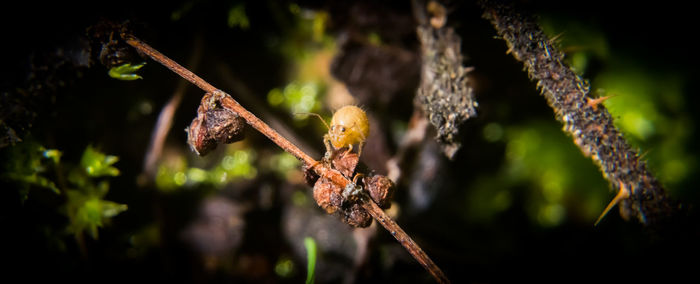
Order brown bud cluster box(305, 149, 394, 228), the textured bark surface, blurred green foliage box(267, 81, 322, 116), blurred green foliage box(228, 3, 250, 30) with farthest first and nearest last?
blurred green foliage box(267, 81, 322, 116)
blurred green foliage box(228, 3, 250, 30)
the textured bark surface
brown bud cluster box(305, 149, 394, 228)

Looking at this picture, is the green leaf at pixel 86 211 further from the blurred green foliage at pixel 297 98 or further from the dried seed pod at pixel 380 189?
the dried seed pod at pixel 380 189

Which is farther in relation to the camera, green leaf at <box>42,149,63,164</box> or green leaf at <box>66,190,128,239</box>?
green leaf at <box>66,190,128,239</box>

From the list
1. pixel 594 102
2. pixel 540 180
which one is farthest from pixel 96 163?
pixel 540 180

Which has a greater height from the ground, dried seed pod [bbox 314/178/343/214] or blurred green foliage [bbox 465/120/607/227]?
blurred green foliage [bbox 465/120/607/227]

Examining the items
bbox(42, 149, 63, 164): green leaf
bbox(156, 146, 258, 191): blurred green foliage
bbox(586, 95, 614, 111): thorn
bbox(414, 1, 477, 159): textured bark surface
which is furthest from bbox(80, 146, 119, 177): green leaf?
bbox(586, 95, 614, 111): thorn

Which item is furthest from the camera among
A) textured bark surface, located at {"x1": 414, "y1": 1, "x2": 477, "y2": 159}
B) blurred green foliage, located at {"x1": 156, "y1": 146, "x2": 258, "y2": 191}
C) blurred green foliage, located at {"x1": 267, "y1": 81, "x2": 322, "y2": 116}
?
blurred green foliage, located at {"x1": 267, "y1": 81, "x2": 322, "y2": 116}

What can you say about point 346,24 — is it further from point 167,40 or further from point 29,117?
point 29,117

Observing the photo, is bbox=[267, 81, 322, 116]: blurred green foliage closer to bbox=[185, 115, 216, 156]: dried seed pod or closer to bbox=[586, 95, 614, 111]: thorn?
bbox=[185, 115, 216, 156]: dried seed pod
